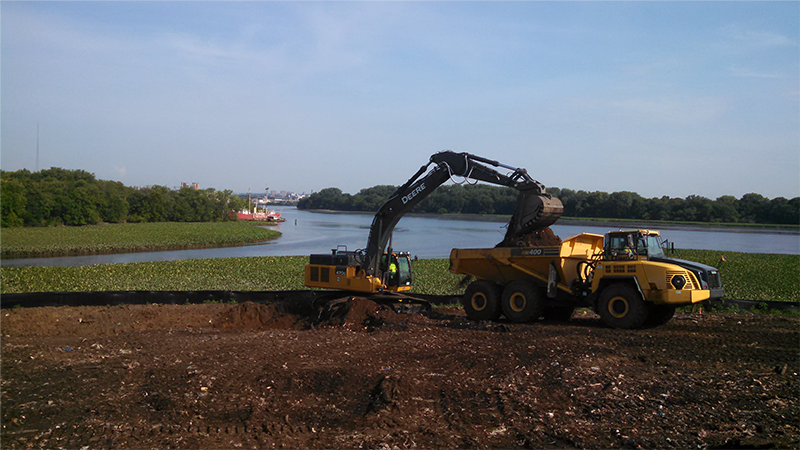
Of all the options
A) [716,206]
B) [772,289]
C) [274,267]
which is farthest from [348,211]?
[772,289]

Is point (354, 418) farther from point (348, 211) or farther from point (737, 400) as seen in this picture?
point (348, 211)

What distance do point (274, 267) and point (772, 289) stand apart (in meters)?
24.9

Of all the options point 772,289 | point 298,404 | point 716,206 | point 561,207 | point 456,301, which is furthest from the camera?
point 716,206

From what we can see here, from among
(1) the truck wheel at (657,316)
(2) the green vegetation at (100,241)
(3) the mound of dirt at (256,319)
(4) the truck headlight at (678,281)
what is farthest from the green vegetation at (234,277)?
(2) the green vegetation at (100,241)

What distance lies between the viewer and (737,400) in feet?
27.7

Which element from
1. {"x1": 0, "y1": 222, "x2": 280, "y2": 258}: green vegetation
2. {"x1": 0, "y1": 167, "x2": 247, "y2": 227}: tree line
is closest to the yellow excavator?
{"x1": 0, "y1": 222, "x2": 280, "y2": 258}: green vegetation

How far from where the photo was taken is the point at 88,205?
8638 cm

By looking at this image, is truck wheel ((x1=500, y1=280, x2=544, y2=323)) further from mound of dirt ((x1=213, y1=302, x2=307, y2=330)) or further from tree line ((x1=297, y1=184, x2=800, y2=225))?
tree line ((x1=297, y1=184, x2=800, y2=225))

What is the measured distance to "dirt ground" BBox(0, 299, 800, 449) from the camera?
724 cm

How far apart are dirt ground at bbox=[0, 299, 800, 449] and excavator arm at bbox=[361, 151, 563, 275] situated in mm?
2961

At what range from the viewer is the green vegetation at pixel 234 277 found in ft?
83.6

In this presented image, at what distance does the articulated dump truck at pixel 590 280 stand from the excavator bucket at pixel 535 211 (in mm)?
599

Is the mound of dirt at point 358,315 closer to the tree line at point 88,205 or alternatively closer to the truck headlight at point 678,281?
the truck headlight at point 678,281

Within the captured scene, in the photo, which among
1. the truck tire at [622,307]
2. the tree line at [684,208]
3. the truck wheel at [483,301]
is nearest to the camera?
the truck tire at [622,307]
